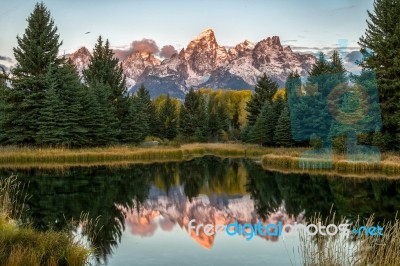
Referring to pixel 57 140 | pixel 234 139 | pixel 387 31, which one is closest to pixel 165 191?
pixel 57 140

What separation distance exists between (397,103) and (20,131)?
103 ft

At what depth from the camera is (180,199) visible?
20.8m

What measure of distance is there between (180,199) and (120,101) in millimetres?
33289

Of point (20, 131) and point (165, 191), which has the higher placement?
point (20, 131)

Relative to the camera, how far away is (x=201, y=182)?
87.9 ft

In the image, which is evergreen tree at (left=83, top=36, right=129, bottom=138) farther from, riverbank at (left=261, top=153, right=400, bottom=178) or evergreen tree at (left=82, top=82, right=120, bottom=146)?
riverbank at (left=261, top=153, right=400, bottom=178)

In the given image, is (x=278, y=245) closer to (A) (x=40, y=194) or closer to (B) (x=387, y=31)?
(A) (x=40, y=194)

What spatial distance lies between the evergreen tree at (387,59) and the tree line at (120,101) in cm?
8

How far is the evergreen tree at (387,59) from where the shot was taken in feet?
119

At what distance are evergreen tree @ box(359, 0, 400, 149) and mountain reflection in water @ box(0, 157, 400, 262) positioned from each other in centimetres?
1313

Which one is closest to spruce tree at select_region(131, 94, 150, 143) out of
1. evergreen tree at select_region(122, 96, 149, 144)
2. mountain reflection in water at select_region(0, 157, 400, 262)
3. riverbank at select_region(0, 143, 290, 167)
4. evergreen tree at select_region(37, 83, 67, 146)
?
evergreen tree at select_region(122, 96, 149, 144)

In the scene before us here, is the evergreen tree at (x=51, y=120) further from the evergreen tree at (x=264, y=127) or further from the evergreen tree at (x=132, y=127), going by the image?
the evergreen tree at (x=264, y=127)

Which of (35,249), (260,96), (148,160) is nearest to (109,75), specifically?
(148,160)

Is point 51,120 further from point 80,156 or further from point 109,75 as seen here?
point 109,75
